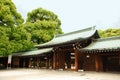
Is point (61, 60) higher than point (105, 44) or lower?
lower

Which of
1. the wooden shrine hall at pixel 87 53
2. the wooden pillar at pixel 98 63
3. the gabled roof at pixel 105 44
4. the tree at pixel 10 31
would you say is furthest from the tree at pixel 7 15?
the wooden pillar at pixel 98 63

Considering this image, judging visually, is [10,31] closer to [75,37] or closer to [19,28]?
[19,28]

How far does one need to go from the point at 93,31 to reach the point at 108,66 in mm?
5339

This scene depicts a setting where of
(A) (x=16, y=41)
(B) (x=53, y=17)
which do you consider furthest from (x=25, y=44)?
(B) (x=53, y=17)

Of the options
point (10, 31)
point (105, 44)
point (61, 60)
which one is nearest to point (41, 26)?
point (10, 31)

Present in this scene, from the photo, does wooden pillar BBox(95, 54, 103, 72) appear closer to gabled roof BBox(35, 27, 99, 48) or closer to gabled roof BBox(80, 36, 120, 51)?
gabled roof BBox(80, 36, 120, 51)

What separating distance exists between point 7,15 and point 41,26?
47.1 ft

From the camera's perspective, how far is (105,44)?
21688 millimetres

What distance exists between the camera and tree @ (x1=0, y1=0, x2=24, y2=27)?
27.4 m

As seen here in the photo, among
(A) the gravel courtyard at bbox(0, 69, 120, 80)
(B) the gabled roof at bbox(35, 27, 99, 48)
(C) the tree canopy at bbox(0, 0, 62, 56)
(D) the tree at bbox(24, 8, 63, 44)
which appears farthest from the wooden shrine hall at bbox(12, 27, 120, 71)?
(D) the tree at bbox(24, 8, 63, 44)

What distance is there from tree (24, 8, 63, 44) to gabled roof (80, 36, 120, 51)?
1871 cm

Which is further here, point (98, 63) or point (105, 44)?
point (105, 44)

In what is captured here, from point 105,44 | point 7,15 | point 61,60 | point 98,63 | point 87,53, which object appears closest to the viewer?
point 98,63

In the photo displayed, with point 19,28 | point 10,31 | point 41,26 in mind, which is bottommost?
point 10,31
